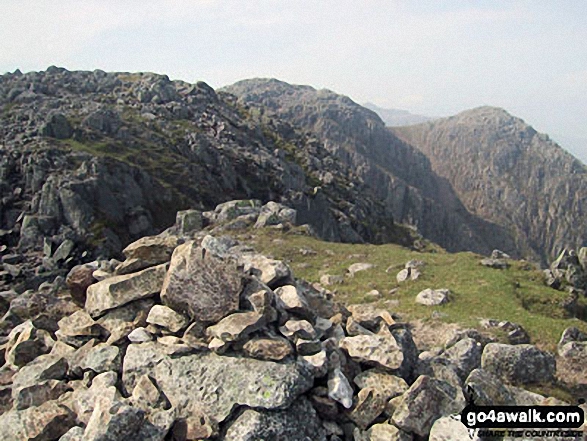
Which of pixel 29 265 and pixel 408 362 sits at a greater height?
pixel 408 362

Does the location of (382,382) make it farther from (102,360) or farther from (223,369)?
(102,360)

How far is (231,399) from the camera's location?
1312cm

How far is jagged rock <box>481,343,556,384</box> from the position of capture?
1828 centimetres

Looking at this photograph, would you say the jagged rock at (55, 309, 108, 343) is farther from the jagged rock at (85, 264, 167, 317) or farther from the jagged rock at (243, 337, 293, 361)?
the jagged rock at (243, 337, 293, 361)

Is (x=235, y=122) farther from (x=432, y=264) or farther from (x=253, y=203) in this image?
(x=432, y=264)

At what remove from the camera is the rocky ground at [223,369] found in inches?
507

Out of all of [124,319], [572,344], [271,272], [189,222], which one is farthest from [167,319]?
[189,222]

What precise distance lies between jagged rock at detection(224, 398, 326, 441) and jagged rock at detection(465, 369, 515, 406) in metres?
4.72

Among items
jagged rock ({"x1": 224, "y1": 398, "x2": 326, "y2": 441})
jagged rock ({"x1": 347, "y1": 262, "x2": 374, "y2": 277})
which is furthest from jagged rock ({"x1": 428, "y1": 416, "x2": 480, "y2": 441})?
jagged rock ({"x1": 347, "y1": 262, "x2": 374, "y2": 277})

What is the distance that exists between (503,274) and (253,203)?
107 ft

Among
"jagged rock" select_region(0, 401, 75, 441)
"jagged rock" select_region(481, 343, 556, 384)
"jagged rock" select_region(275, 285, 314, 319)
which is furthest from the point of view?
"jagged rock" select_region(481, 343, 556, 384)

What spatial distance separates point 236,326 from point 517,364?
1120 centimetres

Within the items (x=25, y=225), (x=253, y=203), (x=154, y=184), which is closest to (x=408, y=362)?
(x=253, y=203)

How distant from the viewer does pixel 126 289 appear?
16.3m
